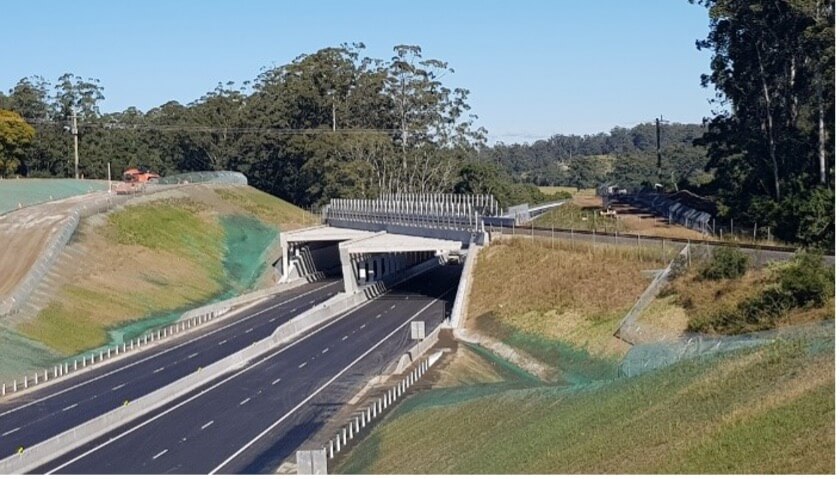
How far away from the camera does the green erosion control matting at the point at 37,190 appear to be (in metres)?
106

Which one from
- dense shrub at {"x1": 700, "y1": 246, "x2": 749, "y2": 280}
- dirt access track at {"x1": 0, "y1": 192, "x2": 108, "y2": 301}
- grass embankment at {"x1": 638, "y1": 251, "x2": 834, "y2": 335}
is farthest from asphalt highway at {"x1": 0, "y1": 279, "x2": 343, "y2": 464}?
dense shrub at {"x1": 700, "y1": 246, "x2": 749, "y2": 280}

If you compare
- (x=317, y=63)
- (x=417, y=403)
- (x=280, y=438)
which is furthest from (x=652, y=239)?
(x=317, y=63)

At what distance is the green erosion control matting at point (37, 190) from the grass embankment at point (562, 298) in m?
46.6

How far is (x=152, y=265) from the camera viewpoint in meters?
88.0

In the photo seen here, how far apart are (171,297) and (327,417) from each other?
38.4 m

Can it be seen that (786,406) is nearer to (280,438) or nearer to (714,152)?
(280,438)

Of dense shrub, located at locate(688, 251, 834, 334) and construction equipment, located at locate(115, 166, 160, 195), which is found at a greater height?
construction equipment, located at locate(115, 166, 160, 195)

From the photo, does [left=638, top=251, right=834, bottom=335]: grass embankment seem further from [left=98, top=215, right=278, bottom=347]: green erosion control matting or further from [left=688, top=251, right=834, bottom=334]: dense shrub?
[left=98, top=215, right=278, bottom=347]: green erosion control matting

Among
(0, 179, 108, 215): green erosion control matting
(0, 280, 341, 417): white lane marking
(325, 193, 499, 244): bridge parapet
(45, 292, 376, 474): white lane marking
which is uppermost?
(0, 179, 108, 215): green erosion control matting

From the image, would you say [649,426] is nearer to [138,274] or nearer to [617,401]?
[617,401]

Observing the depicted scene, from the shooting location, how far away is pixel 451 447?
36.1 m

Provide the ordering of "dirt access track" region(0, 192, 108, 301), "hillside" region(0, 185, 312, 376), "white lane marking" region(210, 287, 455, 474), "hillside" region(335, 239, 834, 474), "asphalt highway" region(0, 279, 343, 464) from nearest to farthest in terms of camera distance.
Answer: "hillside" region(335, 239, 834, 474), "white lane marking" region(210, 287, 455, 474), "asphalt highway" region(0, 279, 343, 464), "hillside" region(0, 185, 312, 376), "dirt access track" region(0, 192, 108, 301)

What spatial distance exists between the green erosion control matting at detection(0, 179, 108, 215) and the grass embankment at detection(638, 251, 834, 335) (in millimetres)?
61024

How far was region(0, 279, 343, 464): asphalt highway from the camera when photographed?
154 feet
